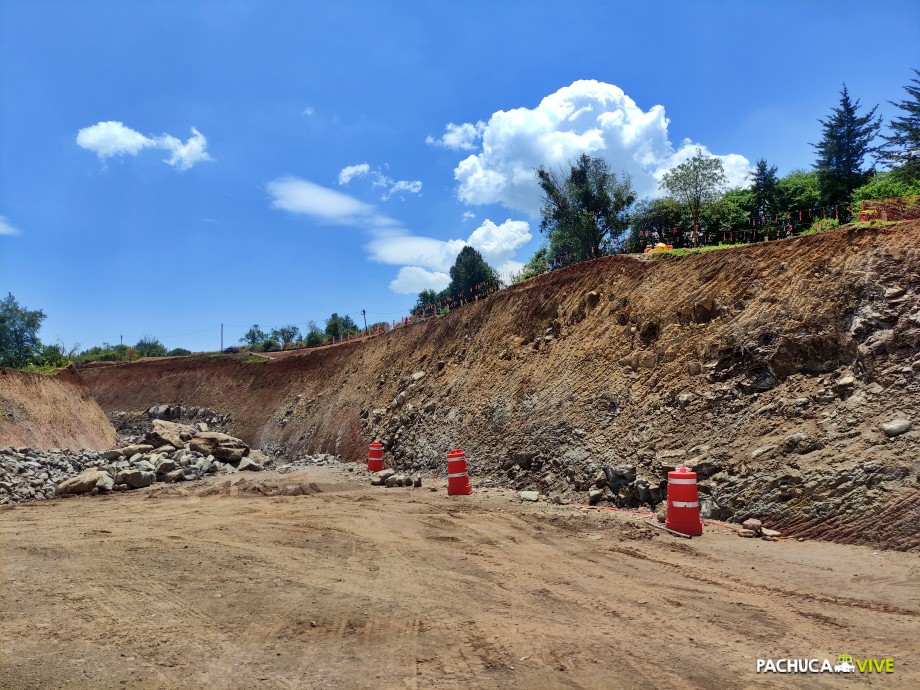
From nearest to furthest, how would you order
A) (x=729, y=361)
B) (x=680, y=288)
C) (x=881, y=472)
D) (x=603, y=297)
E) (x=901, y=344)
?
(x=881, y=472) → (x=901, y=344) → (x=729, y=361) → (x=680, y=288) → (x=603, y=297)

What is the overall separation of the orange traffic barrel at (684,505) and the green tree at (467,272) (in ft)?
133

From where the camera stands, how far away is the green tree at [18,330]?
3966 centimetres

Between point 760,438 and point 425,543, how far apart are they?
578cm

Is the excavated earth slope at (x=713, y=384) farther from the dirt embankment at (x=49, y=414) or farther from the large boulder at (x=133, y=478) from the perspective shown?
the dirt embankment at (x=49, y=414)

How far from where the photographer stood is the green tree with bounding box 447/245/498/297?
4841cm

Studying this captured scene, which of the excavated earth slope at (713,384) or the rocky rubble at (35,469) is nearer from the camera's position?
the excavated earth slope at (713,384)

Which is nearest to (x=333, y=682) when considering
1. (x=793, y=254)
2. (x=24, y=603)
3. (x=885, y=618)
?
(x=24, y=603)

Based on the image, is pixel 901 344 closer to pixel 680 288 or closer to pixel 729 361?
pixel 729 361

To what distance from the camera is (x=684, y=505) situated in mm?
7227

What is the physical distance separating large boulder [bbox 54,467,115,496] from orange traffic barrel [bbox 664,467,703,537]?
44.9 ft

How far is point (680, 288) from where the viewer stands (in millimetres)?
12125

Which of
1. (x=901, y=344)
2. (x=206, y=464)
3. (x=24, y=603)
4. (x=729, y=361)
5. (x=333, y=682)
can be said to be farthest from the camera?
(x=206, y=464)

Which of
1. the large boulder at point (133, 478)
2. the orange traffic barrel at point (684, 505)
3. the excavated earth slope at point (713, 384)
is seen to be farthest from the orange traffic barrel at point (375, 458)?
the orange traffic barrel at point (684, 505)

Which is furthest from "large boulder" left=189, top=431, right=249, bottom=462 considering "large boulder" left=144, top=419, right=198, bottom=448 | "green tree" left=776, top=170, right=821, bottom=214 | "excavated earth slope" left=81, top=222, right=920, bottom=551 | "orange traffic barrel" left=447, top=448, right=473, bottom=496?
"green tree" left=776, top=170, right=821, bottom=214
